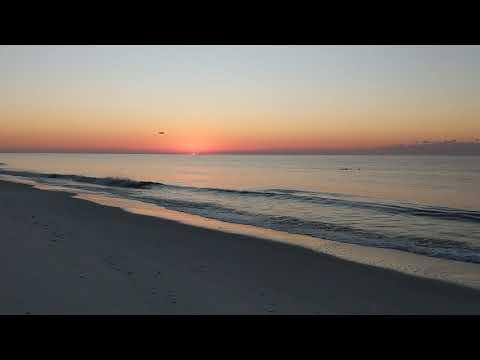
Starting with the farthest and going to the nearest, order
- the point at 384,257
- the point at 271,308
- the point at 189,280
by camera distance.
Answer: the point at 384,257 → the point at 189,280 → the point at 271,308

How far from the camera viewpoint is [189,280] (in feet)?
19.7

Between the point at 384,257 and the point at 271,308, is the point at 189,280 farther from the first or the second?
the point at 384,257

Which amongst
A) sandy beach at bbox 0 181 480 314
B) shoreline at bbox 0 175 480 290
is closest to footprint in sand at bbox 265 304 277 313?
sandy beach at bbox 0 181 480 314

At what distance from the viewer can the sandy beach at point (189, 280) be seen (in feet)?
15.9

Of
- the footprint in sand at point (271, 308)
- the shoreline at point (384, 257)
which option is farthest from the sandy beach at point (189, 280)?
the shoreline at point (384, 257)

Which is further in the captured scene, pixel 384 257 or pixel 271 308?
pixel 384 257

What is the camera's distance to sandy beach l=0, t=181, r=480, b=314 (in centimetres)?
485

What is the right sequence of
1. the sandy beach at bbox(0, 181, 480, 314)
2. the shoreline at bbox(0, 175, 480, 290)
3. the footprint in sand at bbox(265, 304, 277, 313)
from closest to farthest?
1. the sandy beach at bbox(0, 181, 480, 314)
2. the footprint in sand at bbox(265, 304, 277, 313)
3. the shoreline at bbox(0, 175, 480, 290)

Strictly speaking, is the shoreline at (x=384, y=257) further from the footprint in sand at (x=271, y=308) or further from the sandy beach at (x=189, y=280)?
the footprint in sand at (x=271, y=308)

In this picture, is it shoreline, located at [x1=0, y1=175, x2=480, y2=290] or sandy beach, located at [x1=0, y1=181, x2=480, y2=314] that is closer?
sandy beach, located at [x1=0, y1=181, x2=480, y2=314]

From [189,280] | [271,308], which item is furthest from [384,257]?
[189,280]

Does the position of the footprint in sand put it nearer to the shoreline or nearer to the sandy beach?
the sandy beach
